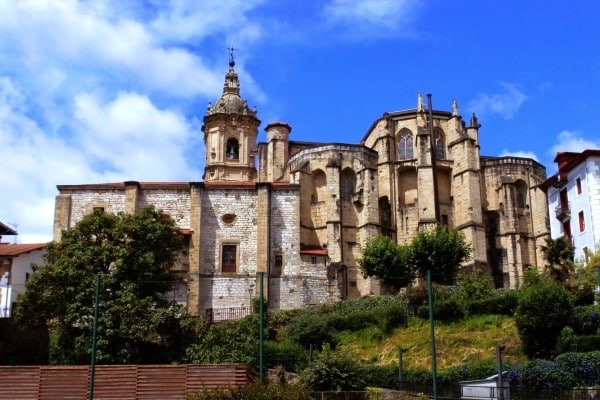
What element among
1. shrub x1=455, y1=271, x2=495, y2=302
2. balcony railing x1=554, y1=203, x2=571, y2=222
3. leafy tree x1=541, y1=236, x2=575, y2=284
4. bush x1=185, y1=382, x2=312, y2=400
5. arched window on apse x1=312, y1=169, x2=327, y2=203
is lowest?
bush x1=185, y1=382, x2=312, y2=400

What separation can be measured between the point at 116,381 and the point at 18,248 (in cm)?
2343

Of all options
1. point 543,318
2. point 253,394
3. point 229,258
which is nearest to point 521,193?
point 229,258

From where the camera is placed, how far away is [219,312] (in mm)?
45250

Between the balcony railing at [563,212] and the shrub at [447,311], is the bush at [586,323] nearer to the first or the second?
the shrub at [447,311]

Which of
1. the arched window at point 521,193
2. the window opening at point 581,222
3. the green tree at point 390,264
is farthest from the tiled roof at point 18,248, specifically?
the arched window at point 521,193

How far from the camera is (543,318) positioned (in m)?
30.6

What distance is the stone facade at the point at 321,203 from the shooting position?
156 feet

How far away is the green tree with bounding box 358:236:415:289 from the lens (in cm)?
4778

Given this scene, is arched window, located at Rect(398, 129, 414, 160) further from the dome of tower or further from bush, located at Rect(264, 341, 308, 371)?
bush, located at Rect(264, 341, 308, 371)

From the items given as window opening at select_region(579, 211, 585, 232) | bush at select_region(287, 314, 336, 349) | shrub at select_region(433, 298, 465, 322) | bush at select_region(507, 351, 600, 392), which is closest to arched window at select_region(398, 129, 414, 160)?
window opening at select_region(579, 211, 585, 232)

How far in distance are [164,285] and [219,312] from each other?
8.88m

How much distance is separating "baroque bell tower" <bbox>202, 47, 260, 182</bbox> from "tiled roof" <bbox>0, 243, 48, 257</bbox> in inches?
833

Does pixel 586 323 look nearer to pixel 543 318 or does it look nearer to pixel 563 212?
pixel 543 318

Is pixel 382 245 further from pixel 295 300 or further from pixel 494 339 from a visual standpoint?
pixel 494 339
